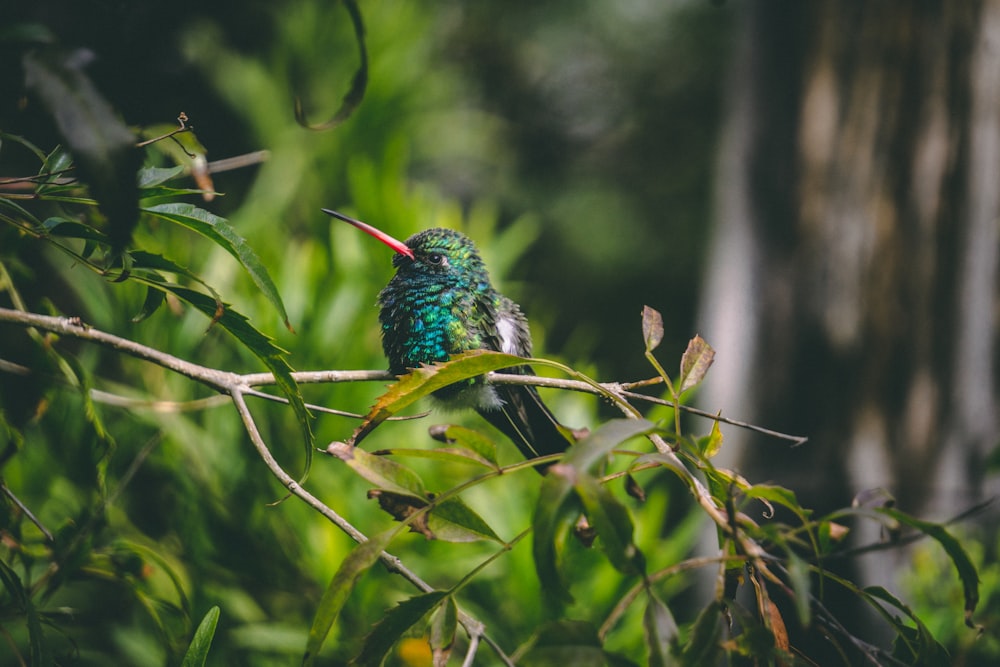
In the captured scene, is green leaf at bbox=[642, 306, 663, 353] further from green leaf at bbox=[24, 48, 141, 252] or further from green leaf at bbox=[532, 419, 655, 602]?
green leaf at bbox=[24, 48, 141, 252]

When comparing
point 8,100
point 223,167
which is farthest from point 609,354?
point 8,100

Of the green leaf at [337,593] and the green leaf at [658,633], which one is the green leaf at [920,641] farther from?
the green leaf at [337,593]

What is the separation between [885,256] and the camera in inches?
104

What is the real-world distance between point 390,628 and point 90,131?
1.73ft

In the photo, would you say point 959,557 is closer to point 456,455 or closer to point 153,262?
point 456,455

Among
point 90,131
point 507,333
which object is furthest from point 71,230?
point 507,333

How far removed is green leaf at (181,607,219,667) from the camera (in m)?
0.85

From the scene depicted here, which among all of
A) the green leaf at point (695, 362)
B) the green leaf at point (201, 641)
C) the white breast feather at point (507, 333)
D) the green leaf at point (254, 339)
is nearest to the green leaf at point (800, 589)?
the green leaf at point (695, 362)

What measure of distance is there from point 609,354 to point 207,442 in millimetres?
4862

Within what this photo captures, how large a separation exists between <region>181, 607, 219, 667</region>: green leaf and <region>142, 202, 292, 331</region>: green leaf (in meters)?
0.37

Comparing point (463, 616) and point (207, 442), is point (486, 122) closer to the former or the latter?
point (207, 442)

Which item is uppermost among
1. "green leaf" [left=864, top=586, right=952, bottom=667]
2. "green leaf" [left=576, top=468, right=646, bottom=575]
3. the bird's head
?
the bird's head

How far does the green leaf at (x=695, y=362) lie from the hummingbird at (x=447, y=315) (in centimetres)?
66

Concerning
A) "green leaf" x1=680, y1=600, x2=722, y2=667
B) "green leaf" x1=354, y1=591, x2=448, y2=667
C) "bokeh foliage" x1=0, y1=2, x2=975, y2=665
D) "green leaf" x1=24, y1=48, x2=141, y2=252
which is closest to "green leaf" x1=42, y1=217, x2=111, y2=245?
"bokeh foliage" x1=0, y1=2, x2=975, y2=665
